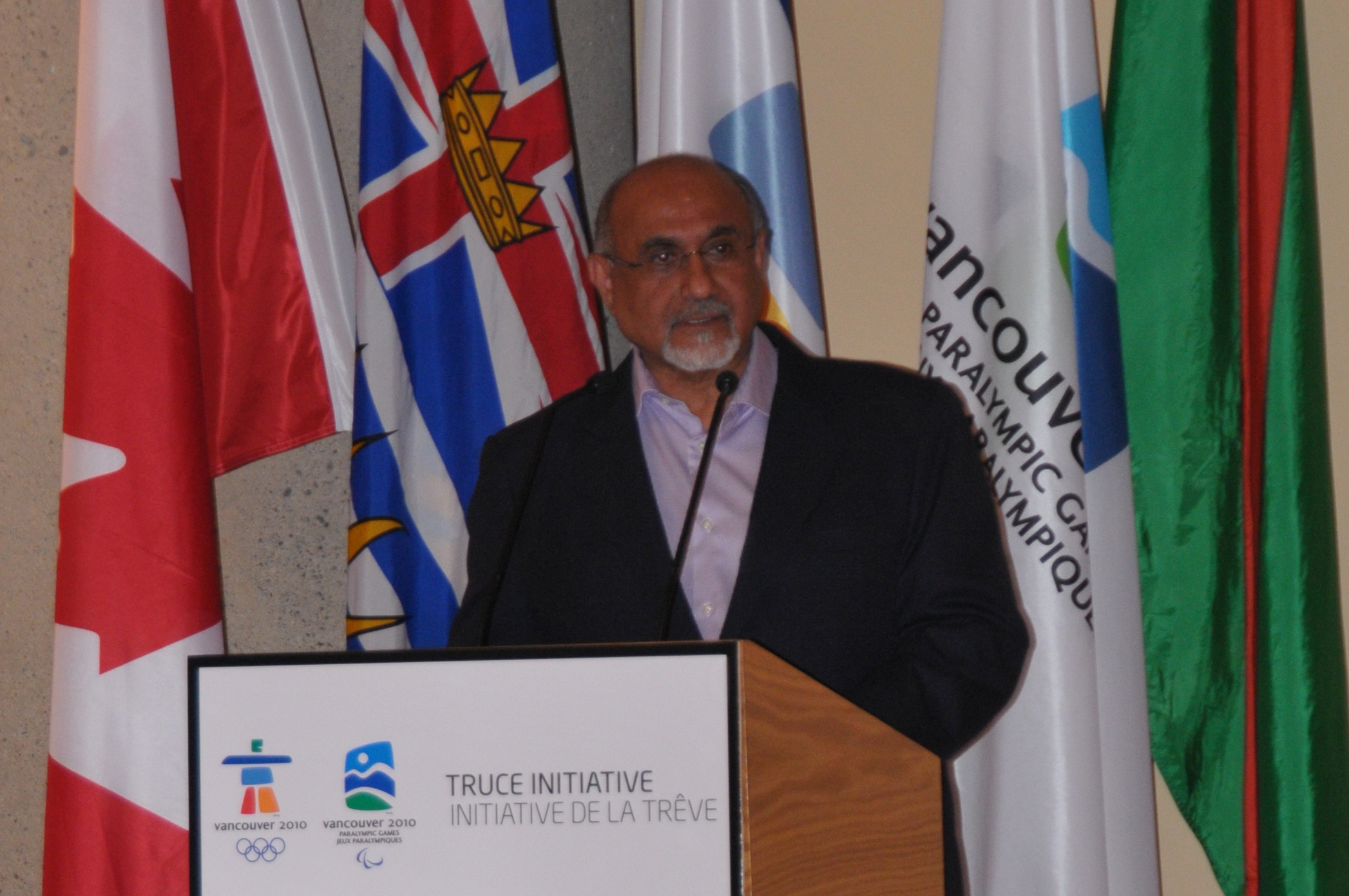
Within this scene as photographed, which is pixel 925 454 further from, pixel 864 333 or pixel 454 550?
pixel 864 333

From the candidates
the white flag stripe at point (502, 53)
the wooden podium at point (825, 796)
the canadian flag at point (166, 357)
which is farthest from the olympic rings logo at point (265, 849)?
the white flag stripe at point (502, 53)

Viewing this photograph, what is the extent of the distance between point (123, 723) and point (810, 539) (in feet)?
4.39

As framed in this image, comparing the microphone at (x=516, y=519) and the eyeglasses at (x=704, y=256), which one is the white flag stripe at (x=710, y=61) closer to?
the eyeglasses at (x=704, y=256)

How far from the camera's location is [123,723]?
232 centimetres

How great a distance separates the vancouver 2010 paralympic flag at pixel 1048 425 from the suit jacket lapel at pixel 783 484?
2.58 ft

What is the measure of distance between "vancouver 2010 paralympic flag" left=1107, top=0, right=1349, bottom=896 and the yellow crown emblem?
49.0 inches

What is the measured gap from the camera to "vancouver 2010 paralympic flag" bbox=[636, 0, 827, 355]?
278 centimetres

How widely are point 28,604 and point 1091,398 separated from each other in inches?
82.7

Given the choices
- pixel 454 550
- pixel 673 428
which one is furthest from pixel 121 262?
pixel 673 428

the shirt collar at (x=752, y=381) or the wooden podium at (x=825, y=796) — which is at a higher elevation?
the shirt collar at (x=752, y=381)

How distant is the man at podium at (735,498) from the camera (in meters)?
1.67

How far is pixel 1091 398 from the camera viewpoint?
2.57 metres

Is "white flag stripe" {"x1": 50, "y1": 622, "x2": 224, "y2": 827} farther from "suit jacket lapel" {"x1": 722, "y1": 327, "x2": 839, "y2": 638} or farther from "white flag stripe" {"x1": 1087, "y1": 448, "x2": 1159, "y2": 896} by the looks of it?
"white flag stripe" {"x1": 1087, "y1": 448, "x2": 1159, "y2": 896}

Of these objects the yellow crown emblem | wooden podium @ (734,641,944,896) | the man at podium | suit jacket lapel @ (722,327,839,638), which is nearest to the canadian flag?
the yellow crown emblem
